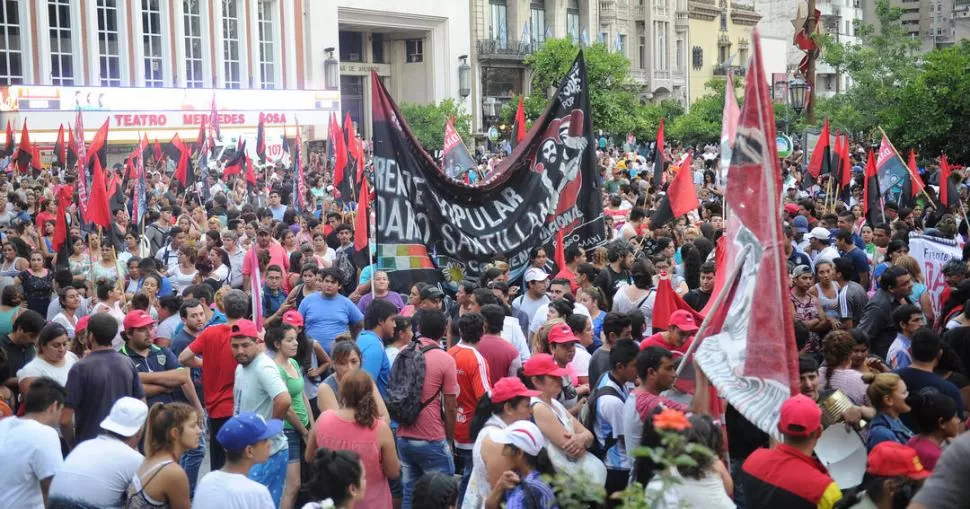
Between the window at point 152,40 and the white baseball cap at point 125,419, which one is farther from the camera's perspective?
the window at point 152,40

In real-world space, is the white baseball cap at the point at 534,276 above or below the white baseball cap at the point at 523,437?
above

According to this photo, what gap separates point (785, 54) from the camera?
78.1 meters

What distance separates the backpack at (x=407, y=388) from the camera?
7434mm

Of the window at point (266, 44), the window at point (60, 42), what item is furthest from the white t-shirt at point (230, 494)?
the window at point (266, 44)

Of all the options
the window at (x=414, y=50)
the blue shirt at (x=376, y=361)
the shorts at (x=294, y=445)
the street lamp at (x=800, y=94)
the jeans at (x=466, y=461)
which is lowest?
the jeans at (x=466, y=461)

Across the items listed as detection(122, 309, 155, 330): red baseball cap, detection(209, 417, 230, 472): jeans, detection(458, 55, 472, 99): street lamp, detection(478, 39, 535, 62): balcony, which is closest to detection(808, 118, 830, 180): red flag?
detection(209, 417, 230, 472): jeans

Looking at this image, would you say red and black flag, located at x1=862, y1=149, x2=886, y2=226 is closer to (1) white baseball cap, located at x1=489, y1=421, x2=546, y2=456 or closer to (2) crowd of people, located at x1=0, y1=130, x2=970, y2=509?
(2) crowd of people, located at x1=0, y1=130, x2=970, y2=509

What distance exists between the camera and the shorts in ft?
25.4

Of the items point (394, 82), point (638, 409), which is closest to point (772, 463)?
point (638, 409)

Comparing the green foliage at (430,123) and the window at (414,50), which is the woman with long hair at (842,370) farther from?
the window at (414,50)

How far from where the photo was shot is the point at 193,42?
4406cm

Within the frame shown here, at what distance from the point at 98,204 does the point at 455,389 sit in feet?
24.7

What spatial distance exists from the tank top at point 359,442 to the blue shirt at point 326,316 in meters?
3.02

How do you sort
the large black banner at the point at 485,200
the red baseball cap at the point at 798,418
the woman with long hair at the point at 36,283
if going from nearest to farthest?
the red baseball cap at the point at 798,418 < the large black banner at the point at 485,200 < the woman with long hair at the point at 36,283
